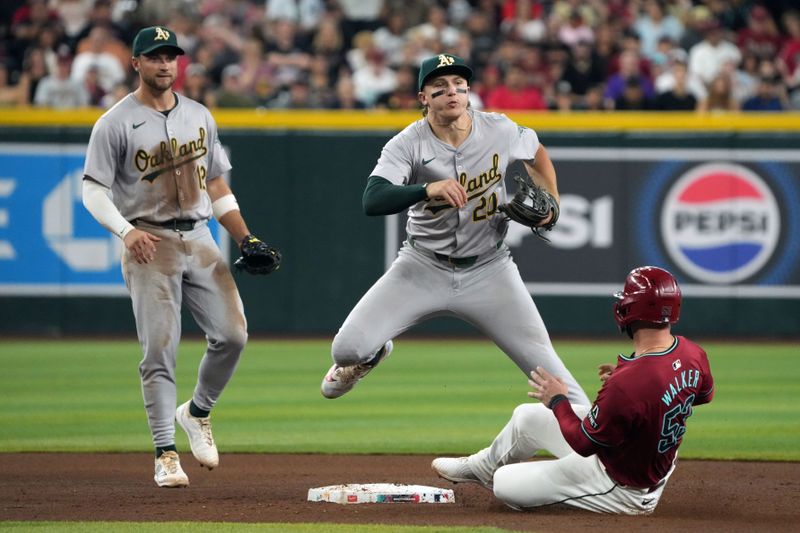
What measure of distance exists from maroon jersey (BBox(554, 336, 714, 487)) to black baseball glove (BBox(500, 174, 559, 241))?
3.51ft

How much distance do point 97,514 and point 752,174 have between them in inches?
383

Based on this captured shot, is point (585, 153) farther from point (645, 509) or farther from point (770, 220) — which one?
point (645, 509)

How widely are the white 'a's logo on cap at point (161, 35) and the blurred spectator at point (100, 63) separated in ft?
28.3

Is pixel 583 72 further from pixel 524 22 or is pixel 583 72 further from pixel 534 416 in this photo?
pixel 534 416

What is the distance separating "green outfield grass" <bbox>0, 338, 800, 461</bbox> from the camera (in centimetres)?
848

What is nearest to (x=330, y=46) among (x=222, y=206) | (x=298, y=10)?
(x=298, y=10)

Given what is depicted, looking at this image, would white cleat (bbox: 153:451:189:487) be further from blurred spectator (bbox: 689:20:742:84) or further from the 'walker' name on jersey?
blurred spectator (bbox: 689:20:742:84)

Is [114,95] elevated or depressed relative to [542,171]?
depressed

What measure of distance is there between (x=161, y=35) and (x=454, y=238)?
1.81m

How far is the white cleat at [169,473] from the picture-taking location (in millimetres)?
6543

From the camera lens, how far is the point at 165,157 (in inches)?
264

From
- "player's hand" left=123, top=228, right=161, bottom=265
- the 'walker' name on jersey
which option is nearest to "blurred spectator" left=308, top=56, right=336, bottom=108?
the 'walker' name on jersey

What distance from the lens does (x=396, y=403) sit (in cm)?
1010

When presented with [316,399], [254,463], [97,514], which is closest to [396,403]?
[316,399]
